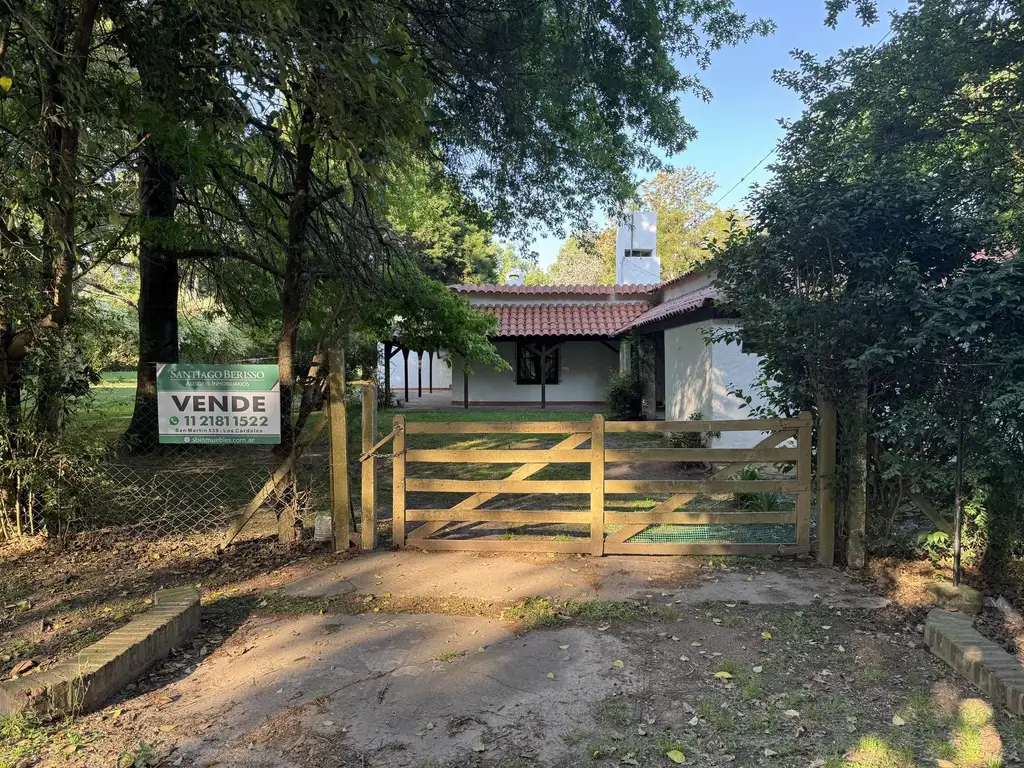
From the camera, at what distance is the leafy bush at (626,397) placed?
55.7ft

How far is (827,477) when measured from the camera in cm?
509

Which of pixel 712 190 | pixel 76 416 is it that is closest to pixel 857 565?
pixel 76 416

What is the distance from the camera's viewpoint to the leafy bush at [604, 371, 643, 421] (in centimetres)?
1698

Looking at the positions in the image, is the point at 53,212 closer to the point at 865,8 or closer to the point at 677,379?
the point at 865,8

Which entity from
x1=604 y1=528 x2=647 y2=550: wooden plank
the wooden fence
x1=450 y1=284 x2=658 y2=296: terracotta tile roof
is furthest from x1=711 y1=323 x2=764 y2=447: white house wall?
x1=450 y1=284 x2=658 y2=296: terracotta tile roof

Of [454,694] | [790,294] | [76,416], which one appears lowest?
[454,694]

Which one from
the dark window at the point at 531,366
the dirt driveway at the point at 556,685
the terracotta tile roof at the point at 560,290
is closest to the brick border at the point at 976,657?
the dirt driveway at the point at 556,685

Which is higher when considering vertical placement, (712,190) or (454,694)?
(712,190)

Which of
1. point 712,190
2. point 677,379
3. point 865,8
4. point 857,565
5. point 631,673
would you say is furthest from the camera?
point 712,190

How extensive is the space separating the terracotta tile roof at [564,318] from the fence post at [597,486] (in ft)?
44.6

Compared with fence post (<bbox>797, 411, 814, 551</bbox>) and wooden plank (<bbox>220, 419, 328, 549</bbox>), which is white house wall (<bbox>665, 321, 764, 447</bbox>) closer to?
fence post (<bbox>797, 411, 814, 551</bbox>)

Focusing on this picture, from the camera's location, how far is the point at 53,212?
15.0 feet

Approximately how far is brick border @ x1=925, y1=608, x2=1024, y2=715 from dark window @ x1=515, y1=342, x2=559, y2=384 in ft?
58.9

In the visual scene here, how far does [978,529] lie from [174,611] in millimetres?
5281
